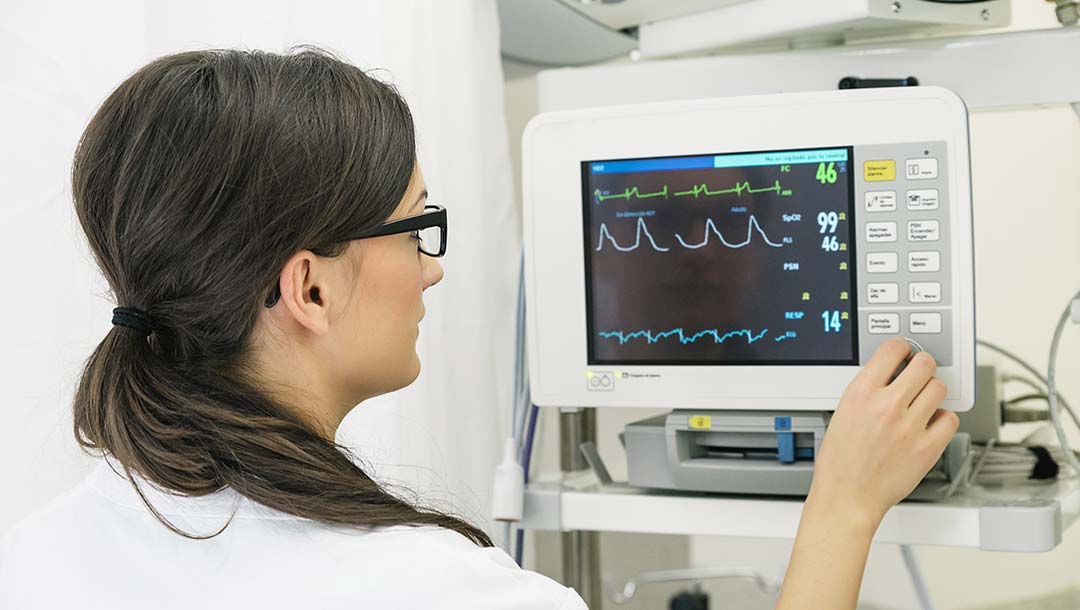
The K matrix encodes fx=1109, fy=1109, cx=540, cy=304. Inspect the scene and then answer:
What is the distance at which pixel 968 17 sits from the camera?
117 cm

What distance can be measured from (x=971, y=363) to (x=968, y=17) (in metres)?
0.40

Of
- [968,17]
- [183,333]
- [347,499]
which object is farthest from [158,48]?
[968,17]

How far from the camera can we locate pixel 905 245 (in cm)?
101

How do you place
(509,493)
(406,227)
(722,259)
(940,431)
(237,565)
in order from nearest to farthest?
(237,565)
(406,227)
(940,431)
(722,259)
(509,493)

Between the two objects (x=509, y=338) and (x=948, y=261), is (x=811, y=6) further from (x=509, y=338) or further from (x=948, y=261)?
(x=509, y=338)

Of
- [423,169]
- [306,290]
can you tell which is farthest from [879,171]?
[423,169]

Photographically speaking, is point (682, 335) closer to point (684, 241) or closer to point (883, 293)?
point (684, 241)

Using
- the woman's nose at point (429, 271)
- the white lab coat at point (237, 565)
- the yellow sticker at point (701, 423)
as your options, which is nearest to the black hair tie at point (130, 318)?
the white lab coat at point (237, 565)

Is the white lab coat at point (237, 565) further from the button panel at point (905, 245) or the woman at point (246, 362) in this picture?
the button panel at point (905, 245)

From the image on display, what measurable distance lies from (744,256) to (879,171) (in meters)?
0.14

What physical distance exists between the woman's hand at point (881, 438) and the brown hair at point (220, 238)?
327mm

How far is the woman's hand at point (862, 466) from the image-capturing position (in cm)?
87

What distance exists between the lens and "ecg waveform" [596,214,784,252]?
105 centimetres

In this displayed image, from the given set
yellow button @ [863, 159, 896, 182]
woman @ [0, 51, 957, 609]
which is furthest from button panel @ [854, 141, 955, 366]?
woman @ [0, 51, 957, 609]
